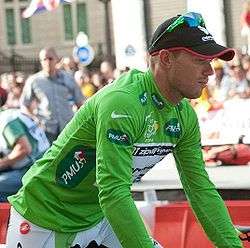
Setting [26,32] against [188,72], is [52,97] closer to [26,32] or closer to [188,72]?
[188,72]

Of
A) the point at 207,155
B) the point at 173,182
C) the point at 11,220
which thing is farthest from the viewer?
the point at 207,155

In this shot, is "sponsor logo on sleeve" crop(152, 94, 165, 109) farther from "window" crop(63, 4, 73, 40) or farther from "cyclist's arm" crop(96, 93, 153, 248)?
"window" crop(63, 4, 73, 40)

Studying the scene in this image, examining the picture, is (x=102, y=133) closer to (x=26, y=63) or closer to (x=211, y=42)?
(x=211, y=42)

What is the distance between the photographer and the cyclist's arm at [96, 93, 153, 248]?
2.83 metres

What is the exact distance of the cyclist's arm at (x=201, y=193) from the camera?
10.8 ft

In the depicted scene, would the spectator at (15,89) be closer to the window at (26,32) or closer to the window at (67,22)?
the window at (67,22)

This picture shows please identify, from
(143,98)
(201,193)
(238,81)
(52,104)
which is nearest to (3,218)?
(52,104)

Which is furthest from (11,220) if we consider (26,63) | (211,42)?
(26,63)

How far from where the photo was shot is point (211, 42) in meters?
2.96

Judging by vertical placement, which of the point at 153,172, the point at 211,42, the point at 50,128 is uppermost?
the point at 211,42

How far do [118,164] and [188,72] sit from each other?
413 millimetres

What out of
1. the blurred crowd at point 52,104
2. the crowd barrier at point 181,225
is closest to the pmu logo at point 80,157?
the blurred crowd at point 52,104

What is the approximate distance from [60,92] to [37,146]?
8.89ft

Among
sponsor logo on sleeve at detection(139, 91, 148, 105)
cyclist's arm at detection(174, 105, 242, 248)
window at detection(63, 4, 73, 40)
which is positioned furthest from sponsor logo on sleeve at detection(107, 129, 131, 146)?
window at detection(63, 4, 73, 40)
